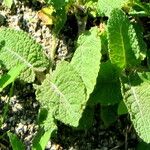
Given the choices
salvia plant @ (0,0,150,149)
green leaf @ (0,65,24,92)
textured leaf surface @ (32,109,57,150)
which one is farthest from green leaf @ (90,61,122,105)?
green leaf @ (0,65,24,92)

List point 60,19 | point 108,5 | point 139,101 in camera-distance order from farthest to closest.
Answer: point 60,19
point 108,5
point 139,101

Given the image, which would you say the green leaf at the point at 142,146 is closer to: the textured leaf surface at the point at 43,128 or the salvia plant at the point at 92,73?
the salvia plant at the point at 92,73

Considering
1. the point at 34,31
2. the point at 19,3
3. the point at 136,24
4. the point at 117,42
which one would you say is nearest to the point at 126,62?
the point at 117,42

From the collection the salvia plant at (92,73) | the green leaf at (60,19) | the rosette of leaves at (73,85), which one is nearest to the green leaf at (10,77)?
the salvia plant at (92,73)

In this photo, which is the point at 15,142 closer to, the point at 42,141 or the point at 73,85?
the point at 42,141

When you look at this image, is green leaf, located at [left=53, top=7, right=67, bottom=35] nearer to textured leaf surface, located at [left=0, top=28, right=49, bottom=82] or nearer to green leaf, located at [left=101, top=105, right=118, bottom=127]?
textured leaf surface, located at [left=0, top=28, right=49, bottom=82]

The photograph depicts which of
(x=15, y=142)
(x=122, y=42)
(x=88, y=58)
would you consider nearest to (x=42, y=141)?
(x=15, y=142)
